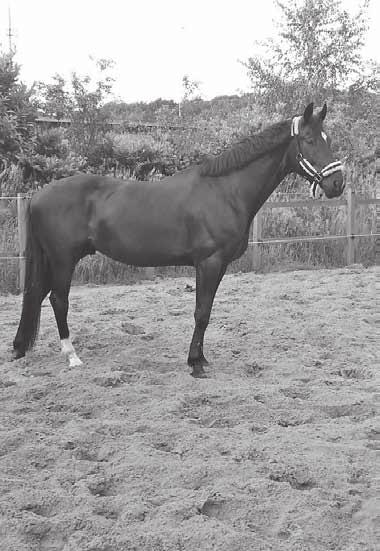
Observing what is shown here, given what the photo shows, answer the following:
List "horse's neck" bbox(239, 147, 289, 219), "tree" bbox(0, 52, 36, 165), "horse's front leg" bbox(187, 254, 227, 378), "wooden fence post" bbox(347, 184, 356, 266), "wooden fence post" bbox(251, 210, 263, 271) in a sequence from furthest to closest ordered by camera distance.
Result: "tree" bbox(0, 52, 36, 165)
"wooden fence post" bbox(347, 184, 356, 266)
"wooden fence post" bbox(251, 210, 263, 271)
"horse's neck" bbox(239, 147, 289, 219)
"horse's front leg" bbox(187, 254, 227, 378)

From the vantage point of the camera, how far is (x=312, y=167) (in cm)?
439

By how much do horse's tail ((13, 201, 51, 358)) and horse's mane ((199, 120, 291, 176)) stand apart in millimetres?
1393

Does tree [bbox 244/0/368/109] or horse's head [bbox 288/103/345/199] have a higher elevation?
tree [bbox 244/0/368/109]

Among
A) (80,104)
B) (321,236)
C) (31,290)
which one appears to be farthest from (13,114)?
(31,290)

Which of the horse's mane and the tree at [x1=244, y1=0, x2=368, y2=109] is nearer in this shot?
the horse's mane

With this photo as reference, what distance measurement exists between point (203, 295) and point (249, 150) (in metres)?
1.11

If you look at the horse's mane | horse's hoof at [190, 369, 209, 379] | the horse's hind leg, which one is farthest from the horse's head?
the horse's hind leg

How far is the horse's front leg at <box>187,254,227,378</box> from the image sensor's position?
14.3ft

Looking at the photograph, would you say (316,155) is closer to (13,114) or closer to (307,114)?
(307,114)

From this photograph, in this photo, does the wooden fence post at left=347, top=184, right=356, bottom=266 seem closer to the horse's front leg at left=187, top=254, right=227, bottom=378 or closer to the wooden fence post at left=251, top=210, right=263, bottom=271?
the wooden fence post at left=251, top=210, right=263, bottom=271

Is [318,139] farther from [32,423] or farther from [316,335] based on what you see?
[32,423]

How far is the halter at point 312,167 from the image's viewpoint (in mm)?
4324

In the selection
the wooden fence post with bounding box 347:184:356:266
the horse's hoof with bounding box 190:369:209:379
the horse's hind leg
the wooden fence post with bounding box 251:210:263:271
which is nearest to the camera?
the horse's hoof with bounding box 190:369:209:379

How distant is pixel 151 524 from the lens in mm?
2238
